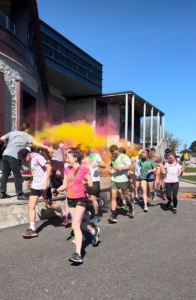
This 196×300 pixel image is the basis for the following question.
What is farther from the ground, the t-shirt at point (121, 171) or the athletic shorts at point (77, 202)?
the t-shirt at point (121, 171)

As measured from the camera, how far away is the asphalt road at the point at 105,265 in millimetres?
2777

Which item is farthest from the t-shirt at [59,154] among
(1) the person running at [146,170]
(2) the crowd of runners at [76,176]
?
(1) the person running at [146,170]

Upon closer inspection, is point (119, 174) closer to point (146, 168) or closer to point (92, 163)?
point (92, 163)

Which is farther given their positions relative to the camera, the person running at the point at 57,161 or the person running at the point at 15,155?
the person running at the point at 57,161

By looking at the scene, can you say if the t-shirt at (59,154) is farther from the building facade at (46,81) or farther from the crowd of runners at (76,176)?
the building facade at (46,81)

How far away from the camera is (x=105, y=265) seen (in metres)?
3.46

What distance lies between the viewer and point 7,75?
8227mm

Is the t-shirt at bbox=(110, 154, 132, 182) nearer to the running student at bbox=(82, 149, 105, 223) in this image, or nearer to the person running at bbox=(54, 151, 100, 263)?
the running student at bbox=(82, 149, 105, 223)

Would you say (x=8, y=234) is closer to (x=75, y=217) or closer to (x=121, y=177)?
(x=75, y=217)

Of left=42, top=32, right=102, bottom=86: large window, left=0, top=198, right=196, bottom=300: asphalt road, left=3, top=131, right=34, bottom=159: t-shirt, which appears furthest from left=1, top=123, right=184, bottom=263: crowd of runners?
left=42, top=32, right=102, bottom=86: large window

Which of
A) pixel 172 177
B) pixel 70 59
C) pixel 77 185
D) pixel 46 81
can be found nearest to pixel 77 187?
pixel 77 185

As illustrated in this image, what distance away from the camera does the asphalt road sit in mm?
2777

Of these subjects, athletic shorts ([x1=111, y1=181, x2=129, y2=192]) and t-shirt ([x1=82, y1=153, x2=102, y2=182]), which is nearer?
t-shirt ([x1=82, y1=153, x2=102, y2=182])

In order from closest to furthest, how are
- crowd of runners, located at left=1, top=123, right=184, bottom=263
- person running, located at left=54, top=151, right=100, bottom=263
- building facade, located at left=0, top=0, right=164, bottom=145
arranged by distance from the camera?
1. person running, located at left=54, top=151, right=100, bottom=263
2. crowd of runners, located at left=1, top=123, right=184, bottom=263
3. building facade, located at left=0, top=0, right=164, bottom=145
